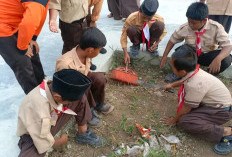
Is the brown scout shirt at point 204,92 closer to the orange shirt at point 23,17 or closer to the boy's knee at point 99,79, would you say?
the boy's knee at point 99,79

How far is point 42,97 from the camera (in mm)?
1554

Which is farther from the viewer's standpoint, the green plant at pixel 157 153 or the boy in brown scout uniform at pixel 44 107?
the green plant at pixel 157 153

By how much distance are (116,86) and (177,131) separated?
0.97m

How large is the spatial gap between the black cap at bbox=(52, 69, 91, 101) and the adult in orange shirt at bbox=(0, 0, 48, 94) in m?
0.50

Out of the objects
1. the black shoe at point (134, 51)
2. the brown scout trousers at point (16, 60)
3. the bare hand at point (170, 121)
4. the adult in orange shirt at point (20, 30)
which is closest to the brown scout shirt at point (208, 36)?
the black shoe at point (134, 51)

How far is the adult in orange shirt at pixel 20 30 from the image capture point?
5.58ft

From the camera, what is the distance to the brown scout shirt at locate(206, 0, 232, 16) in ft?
9.88

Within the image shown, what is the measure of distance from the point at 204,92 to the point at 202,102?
0.58 ft

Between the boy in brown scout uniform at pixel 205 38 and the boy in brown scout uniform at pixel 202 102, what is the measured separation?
24.2 inches

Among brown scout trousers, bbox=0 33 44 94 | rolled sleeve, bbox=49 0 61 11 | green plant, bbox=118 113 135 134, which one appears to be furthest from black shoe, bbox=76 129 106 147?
rolled sleeve, bbox=49 0 61 11

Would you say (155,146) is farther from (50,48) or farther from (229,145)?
(50,48)

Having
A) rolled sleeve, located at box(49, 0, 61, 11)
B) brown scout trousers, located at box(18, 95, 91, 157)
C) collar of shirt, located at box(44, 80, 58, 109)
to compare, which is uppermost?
rolled sleeve, located at box(49, 0, 61, 11)

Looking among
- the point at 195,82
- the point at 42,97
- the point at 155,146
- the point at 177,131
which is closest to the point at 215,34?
the point at 195,82

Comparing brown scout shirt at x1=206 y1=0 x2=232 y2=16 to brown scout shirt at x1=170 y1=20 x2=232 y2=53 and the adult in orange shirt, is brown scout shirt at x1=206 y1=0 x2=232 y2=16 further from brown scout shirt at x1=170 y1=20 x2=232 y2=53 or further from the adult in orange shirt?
the adult in orange shirt
